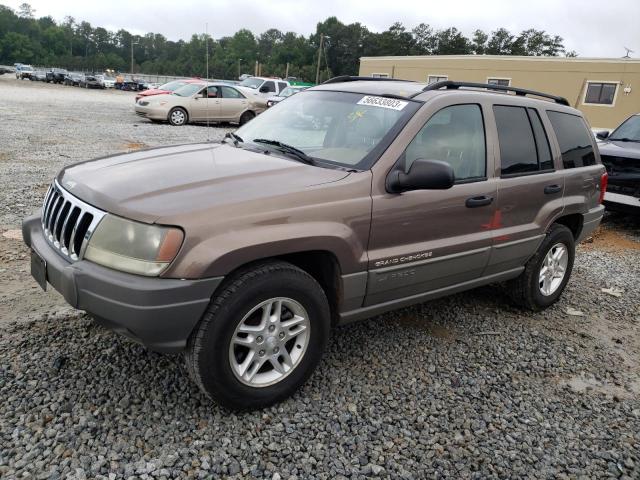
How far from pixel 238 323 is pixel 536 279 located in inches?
115

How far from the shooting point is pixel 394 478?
2.55 m

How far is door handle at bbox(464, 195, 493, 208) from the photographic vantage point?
11.8ft

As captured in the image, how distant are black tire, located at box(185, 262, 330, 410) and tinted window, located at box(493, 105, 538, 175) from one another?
6.26 ft

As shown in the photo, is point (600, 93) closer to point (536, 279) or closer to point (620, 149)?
point (620, 149)

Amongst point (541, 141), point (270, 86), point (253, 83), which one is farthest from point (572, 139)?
point (253, 83)

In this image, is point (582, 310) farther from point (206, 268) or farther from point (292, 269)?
point (206, 268)

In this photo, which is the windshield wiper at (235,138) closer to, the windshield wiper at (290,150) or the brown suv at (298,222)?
the brown suv at (298,222)

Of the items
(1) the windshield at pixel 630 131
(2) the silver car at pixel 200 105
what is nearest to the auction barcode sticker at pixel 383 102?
(1) the windshield at pixel 630 131

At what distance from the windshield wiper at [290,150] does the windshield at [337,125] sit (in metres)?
0.04

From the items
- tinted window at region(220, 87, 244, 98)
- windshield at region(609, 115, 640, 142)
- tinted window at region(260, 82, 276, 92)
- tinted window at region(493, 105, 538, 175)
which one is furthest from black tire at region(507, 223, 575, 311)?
tinted window at region(260, 82, 276, 92)

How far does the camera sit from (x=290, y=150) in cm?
345

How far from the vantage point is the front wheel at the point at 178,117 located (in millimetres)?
16719

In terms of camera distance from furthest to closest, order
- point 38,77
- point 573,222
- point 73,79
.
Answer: point 38,77
point 73,79
point 573,222

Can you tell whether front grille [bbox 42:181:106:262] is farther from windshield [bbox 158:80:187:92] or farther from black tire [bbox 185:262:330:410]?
windshield [bbox 158:80:187:92]
